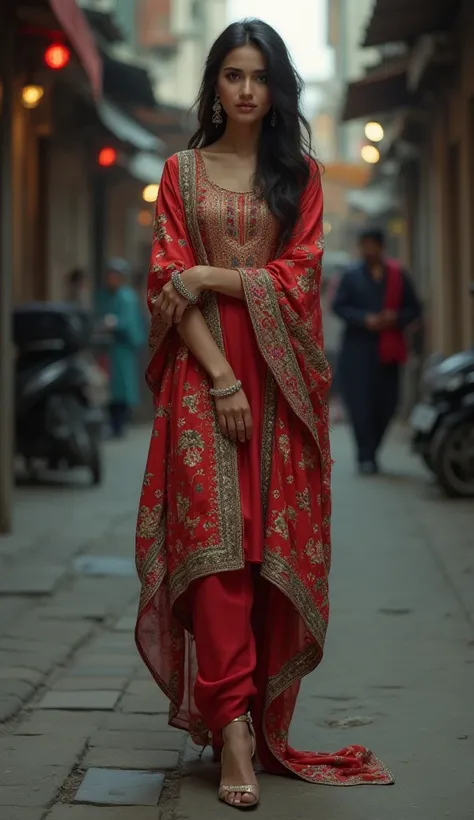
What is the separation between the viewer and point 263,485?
4.01m

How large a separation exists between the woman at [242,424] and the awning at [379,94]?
12.4m

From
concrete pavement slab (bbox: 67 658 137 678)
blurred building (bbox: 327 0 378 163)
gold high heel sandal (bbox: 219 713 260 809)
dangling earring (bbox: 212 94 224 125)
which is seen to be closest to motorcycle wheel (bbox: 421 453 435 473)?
concrete pavement slab (bbox: 67 658 137 678)

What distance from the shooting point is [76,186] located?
1856 centimetres

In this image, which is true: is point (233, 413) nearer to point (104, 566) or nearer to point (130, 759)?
point (130, 759)

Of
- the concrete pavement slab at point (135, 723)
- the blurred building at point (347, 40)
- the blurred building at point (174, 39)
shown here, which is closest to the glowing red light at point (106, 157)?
the concrete pavement slab at point (135, 723)

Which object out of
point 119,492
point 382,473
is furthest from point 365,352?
point 119,492

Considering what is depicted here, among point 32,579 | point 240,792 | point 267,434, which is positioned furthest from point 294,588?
point 32,579

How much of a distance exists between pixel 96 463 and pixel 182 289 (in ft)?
25.7

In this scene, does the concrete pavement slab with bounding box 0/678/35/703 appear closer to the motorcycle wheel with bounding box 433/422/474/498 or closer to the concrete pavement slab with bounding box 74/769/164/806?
the concrete pavement slab with bounding box 74/769/164/806

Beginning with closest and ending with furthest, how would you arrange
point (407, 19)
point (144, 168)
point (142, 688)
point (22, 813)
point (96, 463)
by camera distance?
point (22, 813) → point (142, 688) → point (96, 463) → point (407, 19) → point (144, 168)

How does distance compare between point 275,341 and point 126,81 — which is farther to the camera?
point 126,81

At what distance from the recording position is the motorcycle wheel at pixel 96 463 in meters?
11.6

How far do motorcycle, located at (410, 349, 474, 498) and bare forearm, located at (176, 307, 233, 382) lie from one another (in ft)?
22.0

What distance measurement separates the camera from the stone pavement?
3.86 m
